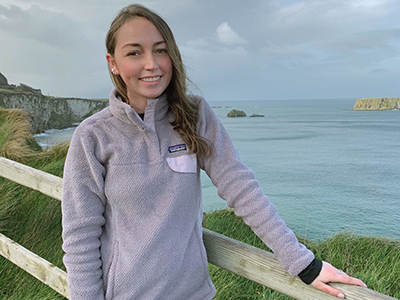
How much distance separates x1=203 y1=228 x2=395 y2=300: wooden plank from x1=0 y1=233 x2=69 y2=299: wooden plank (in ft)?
2.77

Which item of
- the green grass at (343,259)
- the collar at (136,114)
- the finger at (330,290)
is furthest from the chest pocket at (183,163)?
the green grass at (343,259)

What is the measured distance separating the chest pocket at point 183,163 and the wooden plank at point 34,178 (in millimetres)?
908

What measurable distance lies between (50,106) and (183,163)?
44.5ft

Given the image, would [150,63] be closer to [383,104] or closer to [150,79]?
[150,79]

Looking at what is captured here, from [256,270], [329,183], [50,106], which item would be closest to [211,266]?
[256,270]

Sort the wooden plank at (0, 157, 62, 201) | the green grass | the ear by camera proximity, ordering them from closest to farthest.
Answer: the ear
the wooden plank at (0, 157, 62, 201)
the green grass

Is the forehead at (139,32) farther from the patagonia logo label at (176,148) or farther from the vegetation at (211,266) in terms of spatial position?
the vegetation at (211,266)

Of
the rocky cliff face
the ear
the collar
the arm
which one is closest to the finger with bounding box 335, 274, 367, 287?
the arm

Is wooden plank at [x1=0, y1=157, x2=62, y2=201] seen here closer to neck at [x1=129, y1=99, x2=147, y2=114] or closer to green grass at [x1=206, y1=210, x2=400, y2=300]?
neck at [x1=129, y1=99, x2=147, y2=114]

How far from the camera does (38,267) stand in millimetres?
1774

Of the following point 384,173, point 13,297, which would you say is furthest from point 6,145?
point 384,173

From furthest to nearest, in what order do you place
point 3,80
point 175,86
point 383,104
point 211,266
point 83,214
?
point 383,104 < point 3,80 < point 211,266 < point 175,86 < point 83,214

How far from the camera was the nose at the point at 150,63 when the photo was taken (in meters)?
1.05

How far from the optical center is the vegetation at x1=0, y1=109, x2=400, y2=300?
84.9 inches
